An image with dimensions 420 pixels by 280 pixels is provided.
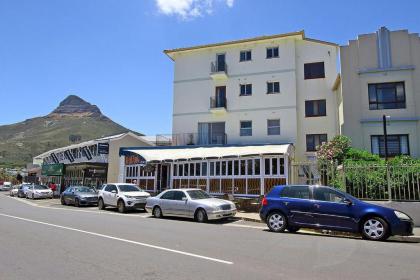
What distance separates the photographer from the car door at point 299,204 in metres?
11.9

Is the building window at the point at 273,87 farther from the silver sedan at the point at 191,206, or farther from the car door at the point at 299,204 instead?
the car door at the point at 299,204

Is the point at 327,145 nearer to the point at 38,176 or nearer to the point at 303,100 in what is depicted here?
the point at 303,100

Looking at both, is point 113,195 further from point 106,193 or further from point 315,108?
point 315,108

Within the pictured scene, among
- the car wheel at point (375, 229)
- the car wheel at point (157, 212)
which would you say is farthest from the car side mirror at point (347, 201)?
the car wheel at point (157, 212)

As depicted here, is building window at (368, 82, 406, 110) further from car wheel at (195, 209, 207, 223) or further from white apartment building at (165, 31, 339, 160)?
car wheel at (195, 209, 207, 223)

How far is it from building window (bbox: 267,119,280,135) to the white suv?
1162cm

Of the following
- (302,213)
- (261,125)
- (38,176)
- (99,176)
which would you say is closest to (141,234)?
(302,213)

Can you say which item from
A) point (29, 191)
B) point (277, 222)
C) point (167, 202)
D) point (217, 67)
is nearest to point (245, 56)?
point (217, 67)

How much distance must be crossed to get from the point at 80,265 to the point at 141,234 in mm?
4257

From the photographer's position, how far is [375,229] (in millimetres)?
10898

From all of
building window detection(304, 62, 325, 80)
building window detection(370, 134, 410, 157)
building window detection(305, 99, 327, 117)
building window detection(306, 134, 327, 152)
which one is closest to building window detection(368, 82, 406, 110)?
building window detection(370, 134, 410, 157)

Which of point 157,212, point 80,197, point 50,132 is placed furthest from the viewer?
point 50,132

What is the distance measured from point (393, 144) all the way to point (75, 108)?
170 metres

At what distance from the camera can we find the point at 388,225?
10.8 meters
